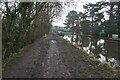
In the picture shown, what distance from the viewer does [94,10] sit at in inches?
1999

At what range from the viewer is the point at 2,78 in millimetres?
6430

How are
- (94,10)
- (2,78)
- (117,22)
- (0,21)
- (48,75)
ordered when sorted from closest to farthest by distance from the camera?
(2,78), (48,75), (0,21), (117,22), (94,10)

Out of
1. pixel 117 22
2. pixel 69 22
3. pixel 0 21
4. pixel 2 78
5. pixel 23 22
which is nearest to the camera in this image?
pixel 2 78

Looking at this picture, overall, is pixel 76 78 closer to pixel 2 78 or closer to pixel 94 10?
pixel 2 78

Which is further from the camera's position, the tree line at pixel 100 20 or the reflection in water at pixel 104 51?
the tree line at pixel 100 20

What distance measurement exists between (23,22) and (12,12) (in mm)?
5063

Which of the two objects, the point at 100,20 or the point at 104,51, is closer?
the point at 104,51

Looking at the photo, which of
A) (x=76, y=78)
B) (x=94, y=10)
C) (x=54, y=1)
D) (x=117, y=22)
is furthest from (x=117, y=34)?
(x=76, y=78)

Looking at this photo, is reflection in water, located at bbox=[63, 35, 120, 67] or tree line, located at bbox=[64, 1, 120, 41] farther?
tree line, located at bbox=[64, 1, 120, 41]

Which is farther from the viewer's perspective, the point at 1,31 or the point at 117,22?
the point at 117,22

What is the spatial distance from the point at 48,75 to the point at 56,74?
0.31 metres

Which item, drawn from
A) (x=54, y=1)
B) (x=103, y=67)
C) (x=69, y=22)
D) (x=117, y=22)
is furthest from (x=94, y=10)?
(x=103, y=67)

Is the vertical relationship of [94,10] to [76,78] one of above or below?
above

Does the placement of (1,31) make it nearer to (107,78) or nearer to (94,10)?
(107,78)
